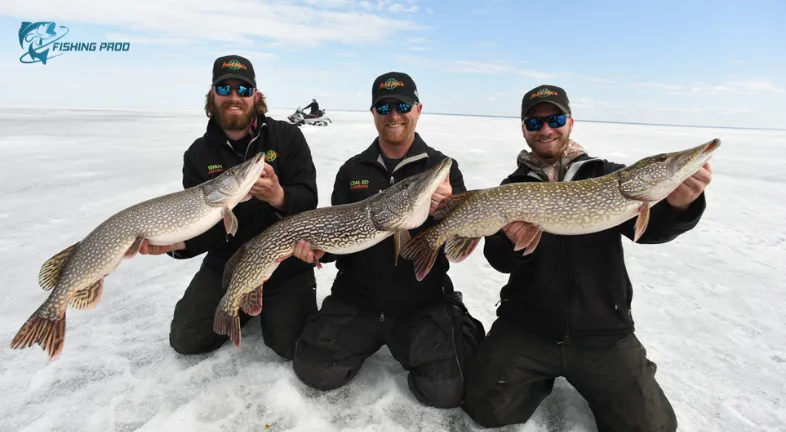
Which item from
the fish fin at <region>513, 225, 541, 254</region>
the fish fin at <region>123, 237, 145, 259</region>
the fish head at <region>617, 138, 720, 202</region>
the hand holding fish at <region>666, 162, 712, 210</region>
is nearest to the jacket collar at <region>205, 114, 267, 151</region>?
the fish fin at <region>123, 237, 145, 259</region>

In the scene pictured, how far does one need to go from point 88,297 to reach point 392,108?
2.60m

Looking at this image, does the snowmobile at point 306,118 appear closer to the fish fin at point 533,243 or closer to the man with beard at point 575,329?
the man with beard at point 575,329

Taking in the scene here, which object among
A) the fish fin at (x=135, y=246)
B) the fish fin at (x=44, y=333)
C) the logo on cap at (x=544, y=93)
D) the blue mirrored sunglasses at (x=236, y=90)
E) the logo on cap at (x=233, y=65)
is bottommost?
the fish fin at (x=44, y=333)

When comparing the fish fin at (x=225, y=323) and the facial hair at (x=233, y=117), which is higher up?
the facial hair at (x=233, y=117)

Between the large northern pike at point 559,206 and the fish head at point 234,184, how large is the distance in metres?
1.18

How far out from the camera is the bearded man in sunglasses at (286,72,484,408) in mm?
2779

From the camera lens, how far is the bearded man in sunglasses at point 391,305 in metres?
2.78

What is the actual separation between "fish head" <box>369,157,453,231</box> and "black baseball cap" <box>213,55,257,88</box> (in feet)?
5.66

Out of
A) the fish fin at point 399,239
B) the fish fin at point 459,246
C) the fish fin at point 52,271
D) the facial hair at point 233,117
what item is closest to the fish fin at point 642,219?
the fish fin at point 459,246

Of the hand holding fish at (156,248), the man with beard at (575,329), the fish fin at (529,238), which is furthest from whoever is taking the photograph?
the hand holding fish at (156,248)

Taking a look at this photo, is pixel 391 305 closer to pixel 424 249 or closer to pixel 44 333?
pixel 424 249

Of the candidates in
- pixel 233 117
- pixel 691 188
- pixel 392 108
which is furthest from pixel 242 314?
pixel 691 188

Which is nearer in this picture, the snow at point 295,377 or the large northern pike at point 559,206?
the large northern pike at point 559,206

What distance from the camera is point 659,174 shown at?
2.29m
